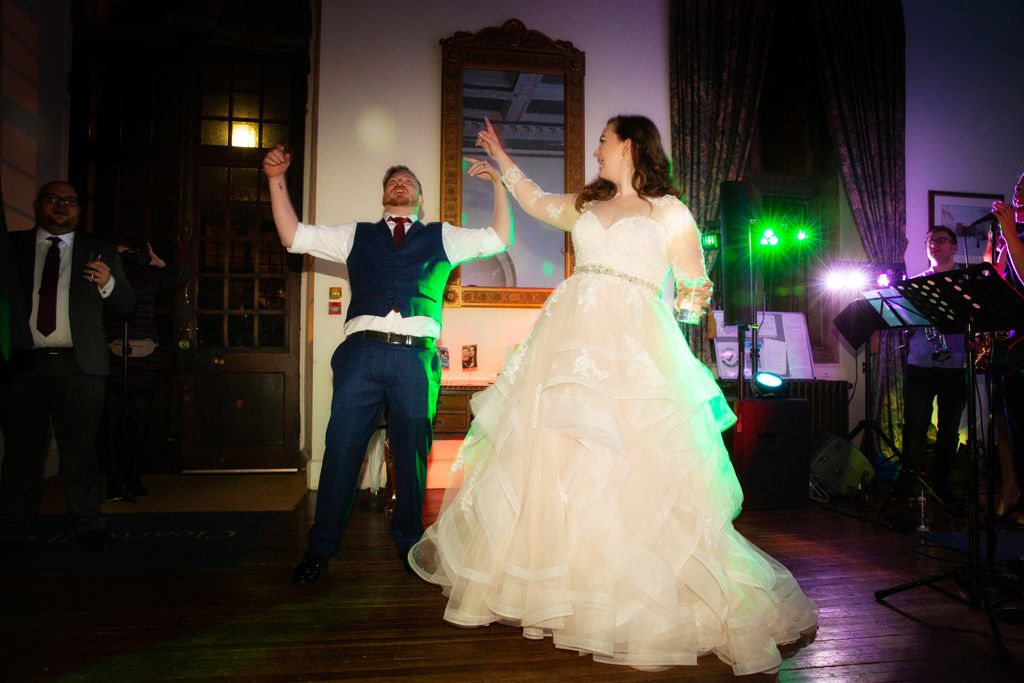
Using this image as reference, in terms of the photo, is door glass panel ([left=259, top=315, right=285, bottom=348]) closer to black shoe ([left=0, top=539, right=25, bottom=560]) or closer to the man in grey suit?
the man in grey suit

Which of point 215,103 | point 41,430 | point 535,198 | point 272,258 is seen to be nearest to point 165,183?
point 215,103

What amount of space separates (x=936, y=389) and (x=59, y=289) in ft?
18.2

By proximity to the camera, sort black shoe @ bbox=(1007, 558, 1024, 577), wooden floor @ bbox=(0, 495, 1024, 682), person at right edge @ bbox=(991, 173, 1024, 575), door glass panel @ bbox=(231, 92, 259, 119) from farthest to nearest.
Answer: door glass panel @ bbox=(231, 92, 259, 119), black shoe @ bbox=(1007, 558, 1024, 577), person at right edge @ bbox=(991, 173, 1024, 575), wooden floor @ bbox=(0, 495, 1024, 682)

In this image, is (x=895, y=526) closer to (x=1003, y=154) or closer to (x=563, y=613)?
(x=563, y=613)

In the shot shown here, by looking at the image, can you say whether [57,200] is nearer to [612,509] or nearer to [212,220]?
[212,220]

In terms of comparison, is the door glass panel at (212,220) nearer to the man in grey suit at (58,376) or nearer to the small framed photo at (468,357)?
the man in grey suit at (58,376)

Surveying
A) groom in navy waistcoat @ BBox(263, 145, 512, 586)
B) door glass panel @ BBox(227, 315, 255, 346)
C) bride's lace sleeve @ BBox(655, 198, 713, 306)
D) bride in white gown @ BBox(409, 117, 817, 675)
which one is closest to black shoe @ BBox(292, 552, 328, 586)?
groom in navy waistcoat @ BBox(263, 145, 512, 586)

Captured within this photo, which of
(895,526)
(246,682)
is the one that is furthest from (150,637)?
(895,526)

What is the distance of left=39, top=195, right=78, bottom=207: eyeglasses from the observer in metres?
3.32

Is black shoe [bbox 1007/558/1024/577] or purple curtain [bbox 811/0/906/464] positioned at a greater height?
purple curtain [bbox 811/0/906/464]

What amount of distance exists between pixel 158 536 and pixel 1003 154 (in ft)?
25.5

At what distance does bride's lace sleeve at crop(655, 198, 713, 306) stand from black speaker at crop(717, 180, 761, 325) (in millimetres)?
2328

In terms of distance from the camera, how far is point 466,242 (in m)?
3.26

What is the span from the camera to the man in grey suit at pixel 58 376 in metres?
3.21
